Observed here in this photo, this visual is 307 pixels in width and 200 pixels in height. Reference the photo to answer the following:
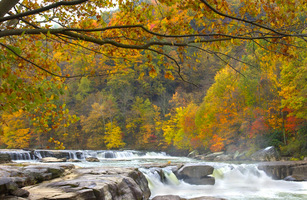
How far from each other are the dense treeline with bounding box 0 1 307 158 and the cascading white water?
435 centimetres

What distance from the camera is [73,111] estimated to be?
38.7m

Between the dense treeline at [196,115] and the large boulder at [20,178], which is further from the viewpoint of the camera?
the dense treeline at [196,115]

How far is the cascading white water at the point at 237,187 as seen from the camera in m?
9.60

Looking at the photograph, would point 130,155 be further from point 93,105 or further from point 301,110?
point 301,110

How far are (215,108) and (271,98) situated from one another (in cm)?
546

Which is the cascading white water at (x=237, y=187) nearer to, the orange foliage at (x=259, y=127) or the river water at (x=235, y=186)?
the river water at (x=235, y=186)

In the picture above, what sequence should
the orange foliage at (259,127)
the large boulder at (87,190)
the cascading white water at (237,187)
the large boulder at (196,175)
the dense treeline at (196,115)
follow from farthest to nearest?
the orange foliage at (259,127) → the dense treeline at (196,115) → the large boulder at (196,175) → the cascading white water at (237,187) → the large boulder at (87,190)

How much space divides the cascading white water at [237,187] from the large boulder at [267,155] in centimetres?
429

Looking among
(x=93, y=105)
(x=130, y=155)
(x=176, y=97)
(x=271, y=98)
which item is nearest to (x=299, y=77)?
(x=271, y=98)

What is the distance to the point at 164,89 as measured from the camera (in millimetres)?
43562

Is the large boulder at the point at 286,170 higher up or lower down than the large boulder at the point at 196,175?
lower down

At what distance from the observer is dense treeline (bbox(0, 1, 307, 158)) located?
3.44 metres

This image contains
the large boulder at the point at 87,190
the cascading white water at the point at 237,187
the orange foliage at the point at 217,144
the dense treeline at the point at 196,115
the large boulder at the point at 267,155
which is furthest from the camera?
the orange foliage at the point at 217,144

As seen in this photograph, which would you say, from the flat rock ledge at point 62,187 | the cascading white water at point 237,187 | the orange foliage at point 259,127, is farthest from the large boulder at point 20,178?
the orange foliage at point 259,127
